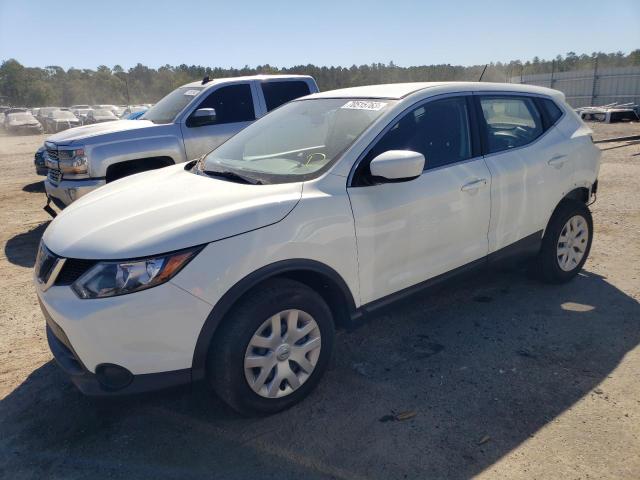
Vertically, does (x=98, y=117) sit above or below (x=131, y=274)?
above

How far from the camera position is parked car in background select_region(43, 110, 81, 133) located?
97.1 feet

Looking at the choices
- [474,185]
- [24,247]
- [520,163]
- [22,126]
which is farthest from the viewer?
[22,126]

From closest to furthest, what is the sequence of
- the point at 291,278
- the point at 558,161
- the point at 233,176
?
the point at 291,278 < the point at 233,176 < the point at 558,161

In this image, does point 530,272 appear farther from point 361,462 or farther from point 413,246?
point 361,462

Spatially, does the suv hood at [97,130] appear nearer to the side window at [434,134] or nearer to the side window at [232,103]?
the side window at [232,103]

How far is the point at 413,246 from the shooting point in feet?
10.4

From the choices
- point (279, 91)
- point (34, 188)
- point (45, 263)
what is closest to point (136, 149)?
point (279, 91)

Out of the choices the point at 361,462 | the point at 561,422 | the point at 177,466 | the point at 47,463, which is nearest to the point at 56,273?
the point at 47,463

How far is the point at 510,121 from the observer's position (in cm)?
402

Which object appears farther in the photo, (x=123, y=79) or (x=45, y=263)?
(x=123, y=79)

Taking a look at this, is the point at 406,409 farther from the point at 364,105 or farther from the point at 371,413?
the point at 364,105

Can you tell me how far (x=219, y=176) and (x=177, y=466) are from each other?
173 cm

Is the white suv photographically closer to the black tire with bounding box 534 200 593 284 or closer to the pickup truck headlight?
the black tire with bounding box 534 200 593 284

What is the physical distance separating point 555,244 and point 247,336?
2987 millimetres
